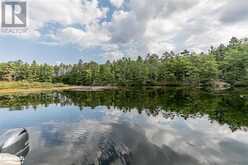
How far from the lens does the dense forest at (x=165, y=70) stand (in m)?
57.2

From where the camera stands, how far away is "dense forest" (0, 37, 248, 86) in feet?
188

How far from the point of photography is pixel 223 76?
60.5 metres

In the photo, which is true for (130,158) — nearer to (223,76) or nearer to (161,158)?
(161,158)

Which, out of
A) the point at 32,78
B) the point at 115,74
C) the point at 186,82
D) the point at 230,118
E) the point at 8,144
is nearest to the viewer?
the point at 8,144

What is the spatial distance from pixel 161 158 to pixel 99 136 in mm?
4680

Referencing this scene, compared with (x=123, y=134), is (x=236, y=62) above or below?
above

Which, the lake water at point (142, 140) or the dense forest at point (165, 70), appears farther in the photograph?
the dense forest at point (165, 70)

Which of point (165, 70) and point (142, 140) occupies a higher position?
point (165, 70)

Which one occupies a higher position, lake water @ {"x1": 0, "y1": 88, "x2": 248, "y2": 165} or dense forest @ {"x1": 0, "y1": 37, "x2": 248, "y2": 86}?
dense forest @ {"x1": 0, "y1": 37, "x2": 248, "y2": 86}

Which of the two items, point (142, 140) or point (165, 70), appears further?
point (165, 70)

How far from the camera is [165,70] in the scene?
2746 inches

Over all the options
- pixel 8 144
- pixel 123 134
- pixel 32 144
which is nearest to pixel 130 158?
pixel 123 134

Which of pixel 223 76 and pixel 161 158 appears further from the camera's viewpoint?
pixel 223 76

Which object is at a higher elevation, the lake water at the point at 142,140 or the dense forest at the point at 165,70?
the dense forest at the point at 165,70
